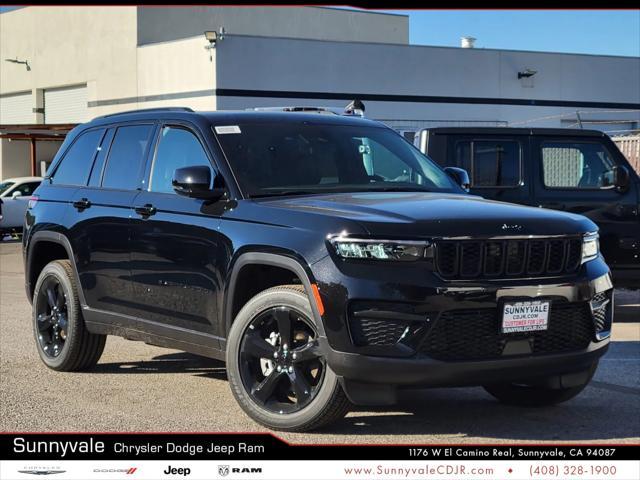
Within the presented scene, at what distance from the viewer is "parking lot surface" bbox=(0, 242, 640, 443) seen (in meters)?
5.68

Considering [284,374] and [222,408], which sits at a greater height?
[284,374]

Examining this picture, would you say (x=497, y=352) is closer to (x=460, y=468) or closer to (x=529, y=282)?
(x=529, y=282)

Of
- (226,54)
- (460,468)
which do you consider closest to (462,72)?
(226,54)

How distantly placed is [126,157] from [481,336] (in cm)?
323

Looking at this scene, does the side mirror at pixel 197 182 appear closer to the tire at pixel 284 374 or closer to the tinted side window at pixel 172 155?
the tinted side window at pixel 172 155

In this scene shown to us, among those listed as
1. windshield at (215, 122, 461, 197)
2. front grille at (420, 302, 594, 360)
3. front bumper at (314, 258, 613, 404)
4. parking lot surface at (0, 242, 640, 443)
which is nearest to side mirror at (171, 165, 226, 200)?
windshield at (215, 122, 461, 197)

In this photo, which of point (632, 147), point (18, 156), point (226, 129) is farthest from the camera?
point (18, 156)

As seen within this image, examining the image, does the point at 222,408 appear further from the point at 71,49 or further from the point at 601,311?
the point at 71,49

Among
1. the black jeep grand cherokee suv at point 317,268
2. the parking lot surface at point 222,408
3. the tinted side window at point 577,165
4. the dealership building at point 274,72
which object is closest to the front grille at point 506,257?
the black jeep grand cherokee suv at point 317,268

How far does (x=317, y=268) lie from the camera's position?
5246mm

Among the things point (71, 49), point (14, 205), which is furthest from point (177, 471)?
point (71, 49)

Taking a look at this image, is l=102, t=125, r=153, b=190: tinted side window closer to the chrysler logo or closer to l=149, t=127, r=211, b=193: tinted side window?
l=149, t=127, r=211, b=193: tinted side window

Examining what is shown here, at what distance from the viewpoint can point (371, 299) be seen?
16.6 ft

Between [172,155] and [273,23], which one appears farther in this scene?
[273,23]
